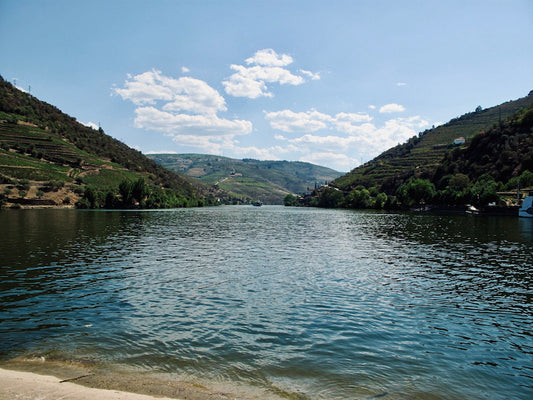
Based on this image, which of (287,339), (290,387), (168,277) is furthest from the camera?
(168,277)

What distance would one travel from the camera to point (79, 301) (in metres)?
19.7

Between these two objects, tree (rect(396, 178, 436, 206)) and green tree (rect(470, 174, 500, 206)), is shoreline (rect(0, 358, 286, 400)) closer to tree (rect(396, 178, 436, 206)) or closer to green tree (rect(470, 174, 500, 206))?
green tree (rect(470, 174, 500, 206))

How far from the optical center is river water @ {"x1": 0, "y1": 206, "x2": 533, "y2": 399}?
471 inches

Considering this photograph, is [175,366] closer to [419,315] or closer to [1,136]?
[419,315]

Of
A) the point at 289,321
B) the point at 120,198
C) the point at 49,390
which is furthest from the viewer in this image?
the point at 120,198

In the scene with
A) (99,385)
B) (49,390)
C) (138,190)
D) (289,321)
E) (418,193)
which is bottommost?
(289,321)

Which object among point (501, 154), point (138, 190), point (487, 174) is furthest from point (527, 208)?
point (138, 190)

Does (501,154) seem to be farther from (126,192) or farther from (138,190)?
(126,192)

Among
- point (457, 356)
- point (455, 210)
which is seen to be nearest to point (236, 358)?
point (457, 356)

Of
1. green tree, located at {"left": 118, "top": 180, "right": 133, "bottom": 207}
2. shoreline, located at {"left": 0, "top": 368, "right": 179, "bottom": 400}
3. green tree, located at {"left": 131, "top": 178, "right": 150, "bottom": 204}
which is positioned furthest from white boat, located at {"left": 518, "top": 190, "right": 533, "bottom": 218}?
green tree, located at {"left": 118, "top": 180, "right": 133, "bottom": 207}

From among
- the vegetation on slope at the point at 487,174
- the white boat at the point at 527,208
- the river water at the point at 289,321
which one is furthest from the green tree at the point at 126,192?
the white boat at the point at 527,208

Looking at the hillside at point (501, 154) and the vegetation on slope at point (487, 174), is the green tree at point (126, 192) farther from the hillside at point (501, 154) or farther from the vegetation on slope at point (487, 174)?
the hillside at point (501, 154)

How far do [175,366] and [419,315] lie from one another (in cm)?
1289

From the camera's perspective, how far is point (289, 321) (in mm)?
17188
